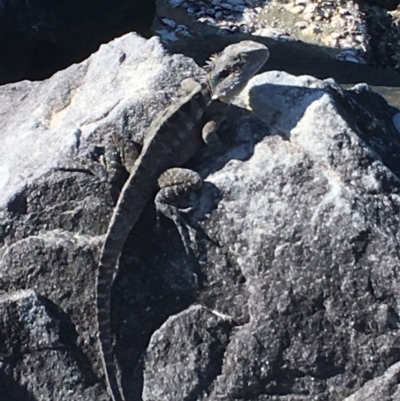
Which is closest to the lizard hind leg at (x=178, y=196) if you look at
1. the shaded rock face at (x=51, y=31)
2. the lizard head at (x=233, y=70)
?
the lizard head at (x=233, y=70)

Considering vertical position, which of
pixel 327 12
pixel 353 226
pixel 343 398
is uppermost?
pixel 353 226

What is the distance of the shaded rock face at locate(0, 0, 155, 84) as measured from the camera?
7.54 m

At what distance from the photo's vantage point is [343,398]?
3939mm

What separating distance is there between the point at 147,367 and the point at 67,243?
73cm

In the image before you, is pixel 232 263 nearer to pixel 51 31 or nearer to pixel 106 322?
pixel 106 322

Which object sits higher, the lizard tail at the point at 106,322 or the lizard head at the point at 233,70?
the lizard head at the point at 233,70

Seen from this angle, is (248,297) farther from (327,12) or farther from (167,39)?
(327,12)

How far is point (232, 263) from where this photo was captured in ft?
13.2

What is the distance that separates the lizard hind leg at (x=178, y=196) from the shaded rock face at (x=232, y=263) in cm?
5

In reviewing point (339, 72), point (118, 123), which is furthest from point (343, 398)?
point (339, 72)

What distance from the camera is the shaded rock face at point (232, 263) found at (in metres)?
3.90

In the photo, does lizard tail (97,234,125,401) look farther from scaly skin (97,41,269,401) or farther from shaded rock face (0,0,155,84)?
shaded rock face (0,0,155,84)

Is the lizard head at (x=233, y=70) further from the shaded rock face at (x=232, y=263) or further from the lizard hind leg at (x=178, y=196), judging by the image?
the lizard hind leg at (x=178, y=196)

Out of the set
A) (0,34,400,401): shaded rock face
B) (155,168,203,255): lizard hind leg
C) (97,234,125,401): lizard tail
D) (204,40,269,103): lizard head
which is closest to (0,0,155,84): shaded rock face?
(0,34,400,401): shaded rock face
